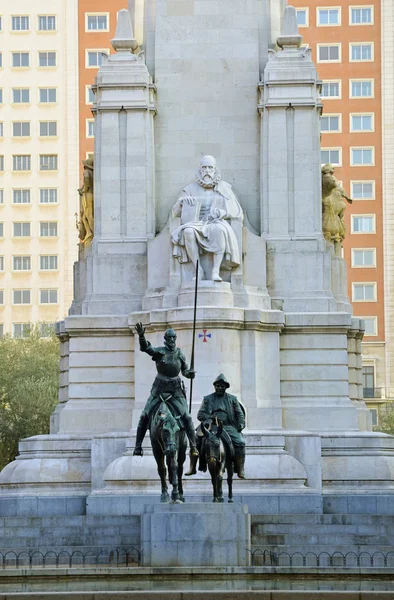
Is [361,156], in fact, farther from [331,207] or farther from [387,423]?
[331,207]

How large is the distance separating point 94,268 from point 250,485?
25.8 feet

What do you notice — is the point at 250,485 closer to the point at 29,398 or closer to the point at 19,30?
the point at 29,398

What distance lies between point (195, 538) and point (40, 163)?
7165 cm

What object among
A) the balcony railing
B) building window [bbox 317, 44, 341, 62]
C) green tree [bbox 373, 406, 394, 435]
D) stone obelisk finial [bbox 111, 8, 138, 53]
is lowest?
green tree [bbox 373, 406, 394, 435]

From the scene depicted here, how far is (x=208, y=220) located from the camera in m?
42.7

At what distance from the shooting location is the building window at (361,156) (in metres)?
96.5

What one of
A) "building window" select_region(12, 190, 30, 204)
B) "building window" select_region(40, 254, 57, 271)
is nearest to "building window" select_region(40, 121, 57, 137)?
"building window" select_region(12, 190, 30, 204)

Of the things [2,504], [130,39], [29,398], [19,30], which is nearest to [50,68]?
[19,30]

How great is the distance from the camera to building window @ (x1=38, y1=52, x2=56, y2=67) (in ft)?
335

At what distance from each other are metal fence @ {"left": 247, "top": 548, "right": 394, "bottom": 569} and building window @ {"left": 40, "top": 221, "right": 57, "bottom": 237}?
225 feet

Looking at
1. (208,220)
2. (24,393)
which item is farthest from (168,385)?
(24,393)

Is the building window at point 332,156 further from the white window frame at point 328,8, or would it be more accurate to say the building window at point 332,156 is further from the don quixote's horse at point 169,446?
the don quixote's horse at point 169,446

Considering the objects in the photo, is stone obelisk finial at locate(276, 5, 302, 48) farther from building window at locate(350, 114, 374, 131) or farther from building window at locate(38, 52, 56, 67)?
building window at locate(38, 52, 56, 67)

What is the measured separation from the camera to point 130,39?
4509cm
